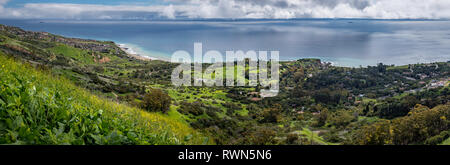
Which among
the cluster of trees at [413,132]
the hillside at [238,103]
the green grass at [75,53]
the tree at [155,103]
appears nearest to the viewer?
the hillside at [238,103]

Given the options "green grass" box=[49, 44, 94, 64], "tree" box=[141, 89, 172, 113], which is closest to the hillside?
"tree" box=[141, 89, 172, 113]

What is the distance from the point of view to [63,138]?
2494mm

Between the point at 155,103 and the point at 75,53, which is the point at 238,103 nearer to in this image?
the point at 155,103

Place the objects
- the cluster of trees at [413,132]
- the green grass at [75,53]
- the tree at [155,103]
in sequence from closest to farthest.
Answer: the cluster of trees at [413,132] < the tree at [155,103] < the green grass at [75,53]

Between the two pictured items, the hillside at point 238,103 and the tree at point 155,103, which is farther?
the tree at point 155,103

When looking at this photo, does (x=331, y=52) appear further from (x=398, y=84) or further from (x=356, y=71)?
(x=398, y=84)

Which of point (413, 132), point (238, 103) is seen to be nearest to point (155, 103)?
point (413, 132)

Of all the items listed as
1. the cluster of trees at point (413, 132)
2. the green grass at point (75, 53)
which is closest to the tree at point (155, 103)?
the cluster of trees at point (413, 132)

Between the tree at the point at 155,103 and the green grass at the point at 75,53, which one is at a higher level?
the green grass at the point at 75,53

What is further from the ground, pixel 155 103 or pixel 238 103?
pixel 155 103

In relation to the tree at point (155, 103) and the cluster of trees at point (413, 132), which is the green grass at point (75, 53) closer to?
the tree at point (155, 103)

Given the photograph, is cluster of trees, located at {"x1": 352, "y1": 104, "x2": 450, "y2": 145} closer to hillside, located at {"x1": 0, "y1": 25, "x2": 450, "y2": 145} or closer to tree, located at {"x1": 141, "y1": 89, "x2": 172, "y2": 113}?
hillside, located at {"x1": 0, "y1": 25, "x2": 450, "y2": 145}
